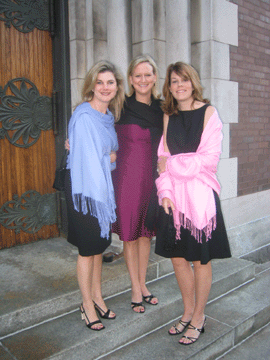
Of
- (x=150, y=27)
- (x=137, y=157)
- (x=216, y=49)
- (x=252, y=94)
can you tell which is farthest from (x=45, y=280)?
(x=252, y=94)

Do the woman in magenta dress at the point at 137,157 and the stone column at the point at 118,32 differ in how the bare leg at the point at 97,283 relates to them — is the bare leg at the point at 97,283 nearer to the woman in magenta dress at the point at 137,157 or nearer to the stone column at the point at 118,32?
the woman in magenta dress at the point at 137,157

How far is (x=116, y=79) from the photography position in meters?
2.49

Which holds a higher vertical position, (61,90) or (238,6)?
(238,6)

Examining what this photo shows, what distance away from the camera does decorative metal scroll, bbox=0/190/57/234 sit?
3.71 m

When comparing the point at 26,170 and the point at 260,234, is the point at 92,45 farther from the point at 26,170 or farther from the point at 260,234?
the point at 260,234

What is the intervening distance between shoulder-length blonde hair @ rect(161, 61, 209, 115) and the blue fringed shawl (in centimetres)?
50

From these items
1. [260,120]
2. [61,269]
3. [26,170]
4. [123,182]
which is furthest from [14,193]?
[260,120]

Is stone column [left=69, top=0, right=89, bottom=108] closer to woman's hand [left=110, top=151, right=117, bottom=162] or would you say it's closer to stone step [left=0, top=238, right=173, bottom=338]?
woman's hand [left=110, top=151, right=117, bottom=162]

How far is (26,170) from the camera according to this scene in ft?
12.5

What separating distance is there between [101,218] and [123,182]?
15.6 inches

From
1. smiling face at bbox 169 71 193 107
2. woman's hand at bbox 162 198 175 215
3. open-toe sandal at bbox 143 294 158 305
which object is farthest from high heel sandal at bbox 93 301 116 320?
smiling face at bbox 169 71 193 107

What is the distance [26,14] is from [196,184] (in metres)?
2.64

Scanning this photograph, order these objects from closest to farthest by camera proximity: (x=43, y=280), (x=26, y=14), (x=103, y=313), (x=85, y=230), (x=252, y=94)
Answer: (x=85, y=230) < (x=103, y=313) < (x=43, y=280) < (x=26, y=14) < (x=252, y=94)

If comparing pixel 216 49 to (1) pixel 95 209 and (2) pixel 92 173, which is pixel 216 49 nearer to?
(2) pixel 92 173
